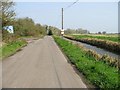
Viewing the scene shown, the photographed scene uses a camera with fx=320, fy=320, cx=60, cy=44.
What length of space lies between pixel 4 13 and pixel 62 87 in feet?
86.9

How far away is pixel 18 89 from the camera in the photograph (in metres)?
11.2

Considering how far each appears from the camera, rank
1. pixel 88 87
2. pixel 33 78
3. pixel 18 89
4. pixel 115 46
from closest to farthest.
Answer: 1. pixel 18 89
2. pixel 88 87
3. pixel 33 78
4. pixel 115 46

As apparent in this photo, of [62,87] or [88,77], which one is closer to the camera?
[62,87]

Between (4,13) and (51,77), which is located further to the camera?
(4,13)

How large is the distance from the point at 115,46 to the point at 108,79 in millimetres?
23312

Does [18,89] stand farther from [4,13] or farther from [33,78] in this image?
[4,13]

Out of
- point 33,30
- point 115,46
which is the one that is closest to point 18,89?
point 115,46

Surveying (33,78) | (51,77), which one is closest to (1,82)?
(33,78)

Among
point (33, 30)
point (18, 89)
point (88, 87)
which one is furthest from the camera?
point (33, 30)

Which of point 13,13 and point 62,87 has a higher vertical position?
point 13,13

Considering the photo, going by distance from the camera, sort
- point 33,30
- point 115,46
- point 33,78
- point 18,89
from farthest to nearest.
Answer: point 33,30 < point 115,46 < point 33,78 < point 18,89

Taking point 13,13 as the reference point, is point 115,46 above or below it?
below

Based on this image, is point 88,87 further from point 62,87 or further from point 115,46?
point 115,46

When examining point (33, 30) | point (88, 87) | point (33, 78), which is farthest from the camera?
point (33, 30)
